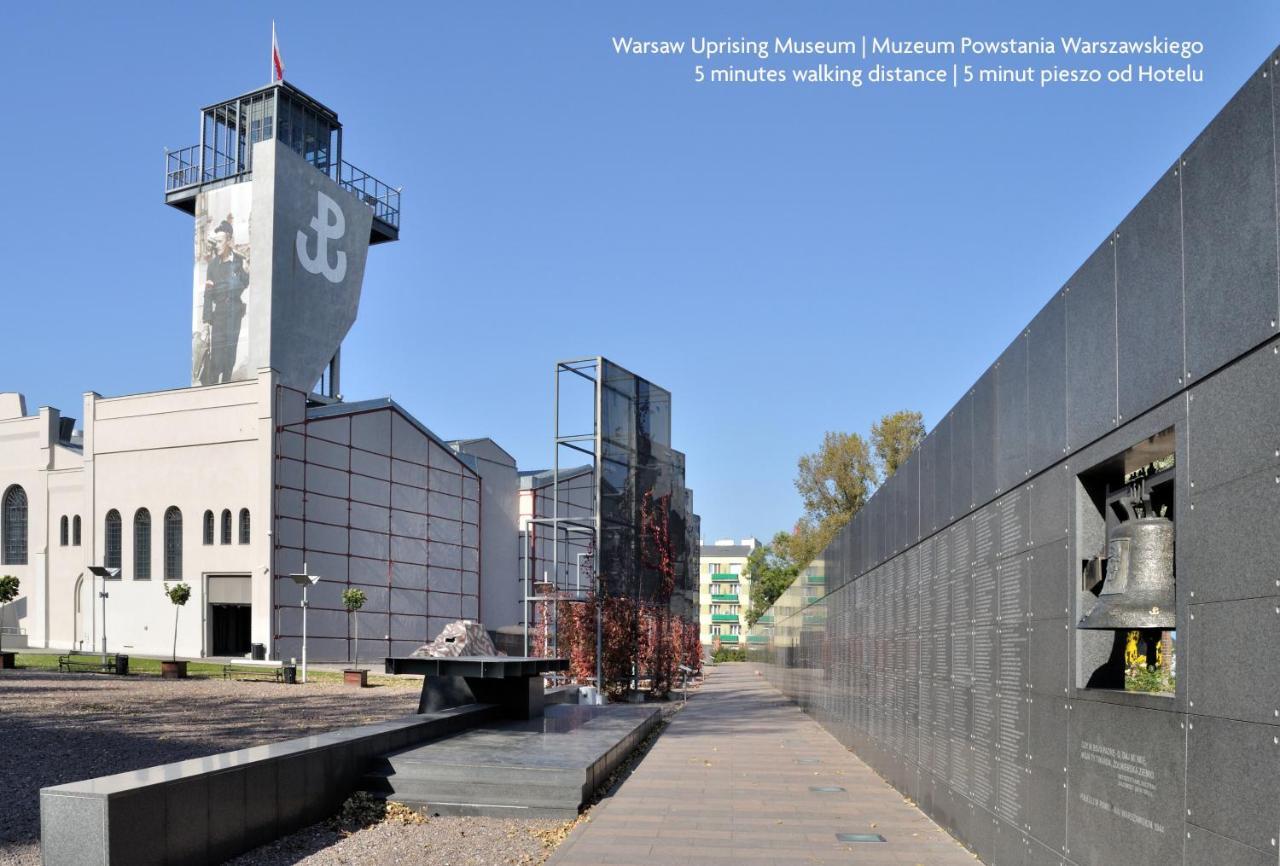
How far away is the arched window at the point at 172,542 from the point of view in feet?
145

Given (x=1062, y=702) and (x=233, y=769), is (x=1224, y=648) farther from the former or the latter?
(x=233, y=769)

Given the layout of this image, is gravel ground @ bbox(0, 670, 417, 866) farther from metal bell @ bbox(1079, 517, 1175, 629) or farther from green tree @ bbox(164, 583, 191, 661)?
green tree @ bbox(164, 583, 191, 661)

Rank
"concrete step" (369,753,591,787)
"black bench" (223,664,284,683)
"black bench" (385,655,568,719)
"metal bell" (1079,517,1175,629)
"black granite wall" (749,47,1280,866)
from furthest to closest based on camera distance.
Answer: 1. "black bench" (223,664,284,683)
2. "black bench" (385,655,568,719)
3. "concrete step" (369,753,591,787)
4. "metal bell" (1079,517,1175,629)
5. "black granite wall" (749,47,1280,866)

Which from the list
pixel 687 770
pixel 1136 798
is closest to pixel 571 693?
pixel 687 770

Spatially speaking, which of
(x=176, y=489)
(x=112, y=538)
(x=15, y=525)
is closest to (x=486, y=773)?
(x=176, y=489)

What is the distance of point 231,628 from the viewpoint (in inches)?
1729

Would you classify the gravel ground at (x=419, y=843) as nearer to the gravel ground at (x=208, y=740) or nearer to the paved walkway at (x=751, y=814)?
the gravel ground at (x=208, y=740)

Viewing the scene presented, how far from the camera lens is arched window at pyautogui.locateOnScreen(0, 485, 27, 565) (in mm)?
49656

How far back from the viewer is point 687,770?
13625 mm

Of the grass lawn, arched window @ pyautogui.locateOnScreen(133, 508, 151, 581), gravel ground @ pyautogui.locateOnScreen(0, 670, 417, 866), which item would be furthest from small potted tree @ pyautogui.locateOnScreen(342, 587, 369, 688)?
gravel ground @ pyautogui.locateOnScreen(0, 670, 417, 866)


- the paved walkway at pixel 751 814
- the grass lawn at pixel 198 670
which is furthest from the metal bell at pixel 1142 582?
the grass lawn at pixel 198 670

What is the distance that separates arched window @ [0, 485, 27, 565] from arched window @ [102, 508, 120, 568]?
6.28m

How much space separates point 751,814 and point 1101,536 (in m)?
5.73

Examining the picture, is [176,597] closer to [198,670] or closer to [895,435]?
[198,670]
